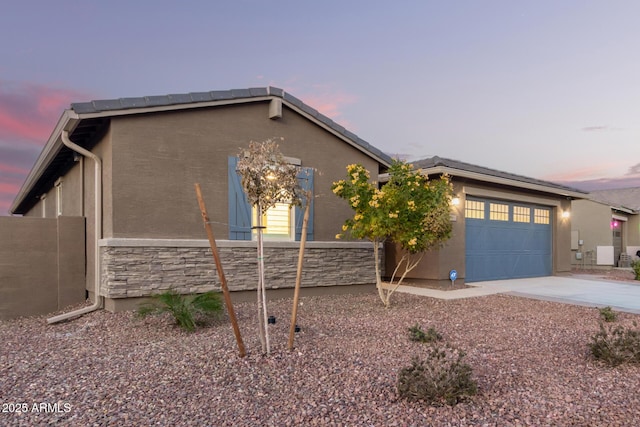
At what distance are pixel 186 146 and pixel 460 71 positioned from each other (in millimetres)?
8329

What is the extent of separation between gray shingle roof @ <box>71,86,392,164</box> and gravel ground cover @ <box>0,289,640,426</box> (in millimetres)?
3570

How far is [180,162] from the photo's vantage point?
7535 mm

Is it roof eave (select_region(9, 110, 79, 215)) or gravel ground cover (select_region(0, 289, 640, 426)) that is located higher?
roof eave (select_region(9, 110, 79, 215))

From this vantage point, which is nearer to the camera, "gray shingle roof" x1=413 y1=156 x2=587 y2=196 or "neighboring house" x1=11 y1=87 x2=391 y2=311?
"neighboring house" x1=11 y1=87 x2=391 y2=311

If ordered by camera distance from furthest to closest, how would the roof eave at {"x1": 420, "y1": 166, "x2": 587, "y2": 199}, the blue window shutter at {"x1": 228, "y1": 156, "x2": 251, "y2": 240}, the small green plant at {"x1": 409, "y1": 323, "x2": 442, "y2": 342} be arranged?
the roof eave at {"x1": 420, "y1": 166, "x2": 587, "y2": 199}
the blue window shutter at {"x1": 228, "y1": 156, "x2": 251, "y2": 240}
the small green plant at {"x1": 409, "y1": 323, "x2": 442, "y2": 342}

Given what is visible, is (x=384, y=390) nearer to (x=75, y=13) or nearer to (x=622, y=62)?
(x=75, y=13)

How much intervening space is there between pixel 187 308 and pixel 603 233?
21072 millimetres

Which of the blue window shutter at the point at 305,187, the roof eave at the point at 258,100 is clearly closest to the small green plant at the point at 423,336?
the blue window shutter at the point at 305,187

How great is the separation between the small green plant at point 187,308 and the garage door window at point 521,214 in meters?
10.9

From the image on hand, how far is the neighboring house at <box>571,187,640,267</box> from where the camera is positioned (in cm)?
1908

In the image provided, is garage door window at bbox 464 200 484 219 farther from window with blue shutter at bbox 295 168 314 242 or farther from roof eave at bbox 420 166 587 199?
window with blue shutter at bbox 295 168 314 242

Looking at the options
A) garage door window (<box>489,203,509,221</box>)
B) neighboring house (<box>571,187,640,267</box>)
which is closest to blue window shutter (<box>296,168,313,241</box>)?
garage door window (<box>489,203,509,221</box>)

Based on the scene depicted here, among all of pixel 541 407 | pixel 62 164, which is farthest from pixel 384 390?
pixel 62 164

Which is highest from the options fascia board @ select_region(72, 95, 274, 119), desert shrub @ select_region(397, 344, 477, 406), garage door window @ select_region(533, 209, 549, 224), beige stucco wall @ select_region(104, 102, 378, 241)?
fascia board @ select_region(72, 95, 274, 119)
